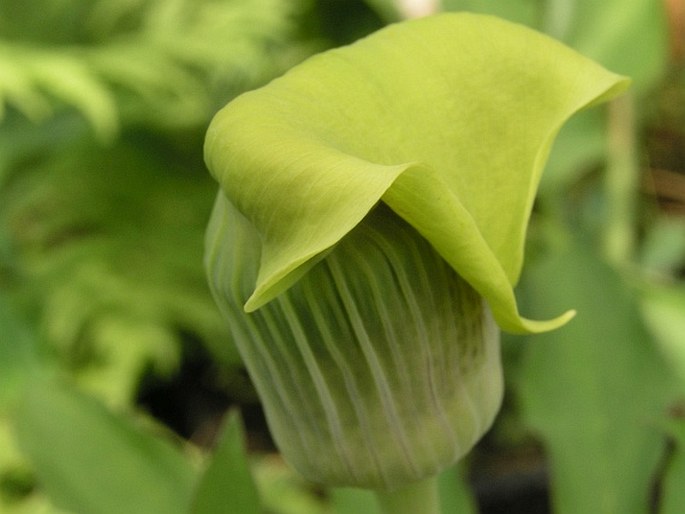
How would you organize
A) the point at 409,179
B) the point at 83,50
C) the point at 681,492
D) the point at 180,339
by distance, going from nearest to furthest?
the point at 409,179, the point at 681,492, the point at 180,339, the point at 83,50

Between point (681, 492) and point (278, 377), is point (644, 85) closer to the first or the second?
point (681, 492)

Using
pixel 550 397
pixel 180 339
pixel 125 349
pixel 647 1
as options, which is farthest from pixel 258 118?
pixel 180 339

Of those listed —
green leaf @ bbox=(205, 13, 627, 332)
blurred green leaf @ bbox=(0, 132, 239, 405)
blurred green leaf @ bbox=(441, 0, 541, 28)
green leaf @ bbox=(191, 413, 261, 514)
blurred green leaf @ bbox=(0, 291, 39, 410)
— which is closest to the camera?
green leaf @ bbox=(205, 13, 627, 332)

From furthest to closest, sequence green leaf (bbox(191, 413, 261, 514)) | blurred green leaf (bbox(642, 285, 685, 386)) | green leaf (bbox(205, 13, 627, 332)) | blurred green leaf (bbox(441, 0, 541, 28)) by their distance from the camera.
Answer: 1. blurred green leaf (bbox(441, 0, 541, 28))
2. blurred green leaf (bbox(642, 285, 685, 386))
3. green leaf (bbox(191, 413, 261, 514))
4. green leaf (bbox(205, 13, 627, 332))

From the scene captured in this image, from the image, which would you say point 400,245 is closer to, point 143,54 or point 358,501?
point 358,501

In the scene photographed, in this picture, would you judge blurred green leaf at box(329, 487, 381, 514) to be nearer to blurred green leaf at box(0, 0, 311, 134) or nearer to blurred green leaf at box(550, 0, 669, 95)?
blurred green leaf at box(550, 0, 669, 95)

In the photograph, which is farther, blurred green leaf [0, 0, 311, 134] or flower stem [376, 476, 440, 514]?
blurred green leaf [0, 0, 311, 134]

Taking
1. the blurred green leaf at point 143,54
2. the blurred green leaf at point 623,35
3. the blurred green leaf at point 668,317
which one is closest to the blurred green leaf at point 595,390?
the blurred green leaf at point 668,317

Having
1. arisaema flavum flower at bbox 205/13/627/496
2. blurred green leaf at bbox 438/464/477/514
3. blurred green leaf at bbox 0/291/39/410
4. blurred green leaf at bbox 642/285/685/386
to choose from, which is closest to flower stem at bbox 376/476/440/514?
arisaema flavum flower at bbox 205/13/627/496
